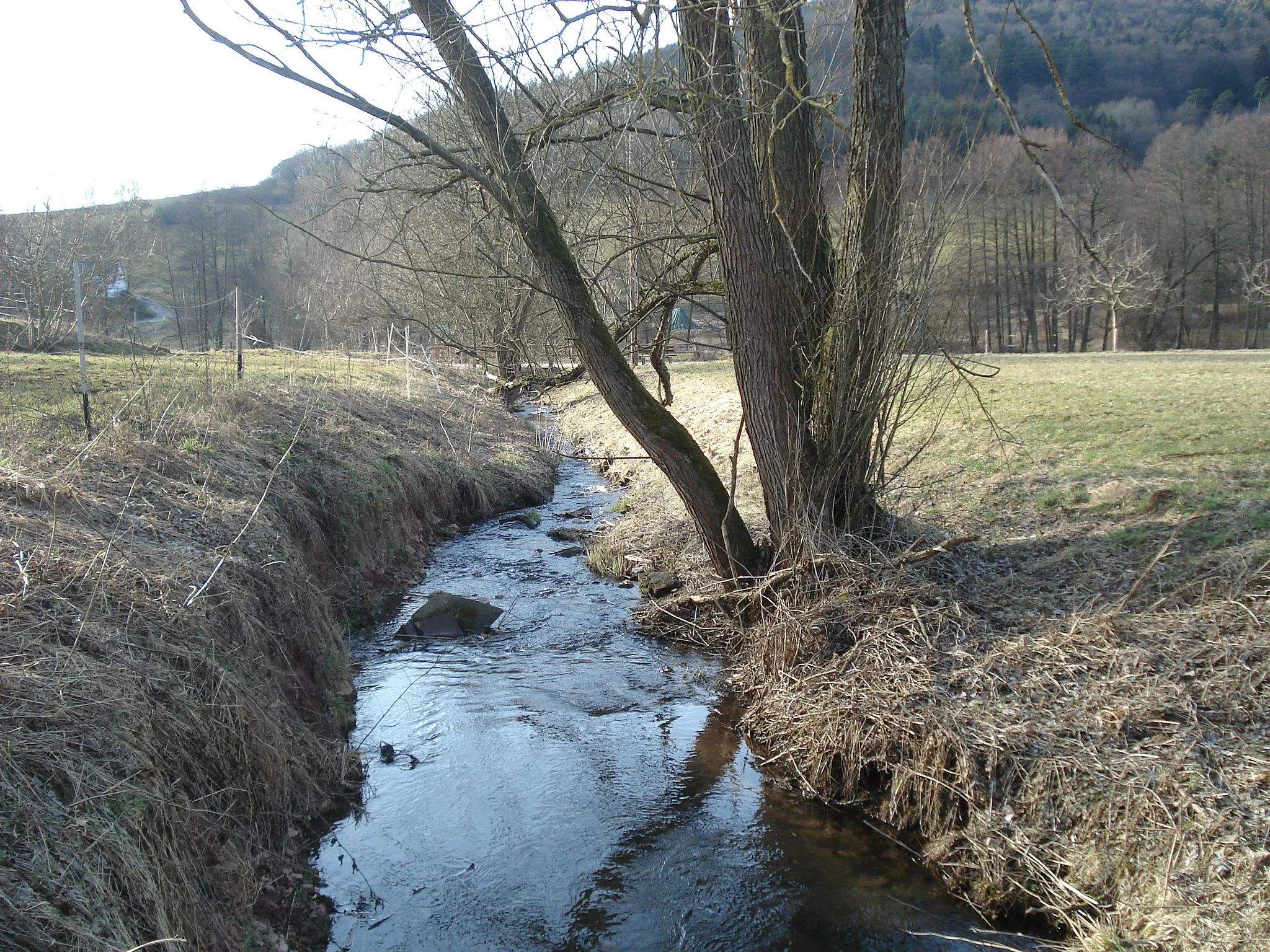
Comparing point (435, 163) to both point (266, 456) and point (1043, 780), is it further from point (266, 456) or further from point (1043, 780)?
point (1043, 780)

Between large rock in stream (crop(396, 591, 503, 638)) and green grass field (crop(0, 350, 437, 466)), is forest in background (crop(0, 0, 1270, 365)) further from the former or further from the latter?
large rock in stream (crop(396, 591, 503, 638))

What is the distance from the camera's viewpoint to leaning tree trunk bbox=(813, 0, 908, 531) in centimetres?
668

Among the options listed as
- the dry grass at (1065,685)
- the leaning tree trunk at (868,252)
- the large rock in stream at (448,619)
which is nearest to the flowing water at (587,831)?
the large rock in stream at (448,619)

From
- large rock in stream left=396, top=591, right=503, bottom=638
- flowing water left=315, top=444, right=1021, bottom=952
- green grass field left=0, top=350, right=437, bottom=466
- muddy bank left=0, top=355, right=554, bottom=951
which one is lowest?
flowing water left=315, top=444, right=1021, bottom=952

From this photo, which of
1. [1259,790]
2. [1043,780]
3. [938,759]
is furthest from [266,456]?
[1259,790]

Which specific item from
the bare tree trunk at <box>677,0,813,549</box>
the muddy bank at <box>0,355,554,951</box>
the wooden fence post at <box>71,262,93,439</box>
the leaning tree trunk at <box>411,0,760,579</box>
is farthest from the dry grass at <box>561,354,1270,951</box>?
the wooden fence post at <box>71,262,93,439</box>

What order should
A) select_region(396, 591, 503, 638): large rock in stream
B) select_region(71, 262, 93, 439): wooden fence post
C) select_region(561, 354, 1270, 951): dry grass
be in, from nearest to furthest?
select_region(561, 354, 1270, 951): dry grass < select_region(71, 262, 93, 439): wooden fence post < select_region(396, 591, 503, 638): large rock in stream

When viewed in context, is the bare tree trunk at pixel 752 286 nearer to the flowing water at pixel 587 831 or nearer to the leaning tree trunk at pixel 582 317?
the leaning tree trunk at pixel 582 317

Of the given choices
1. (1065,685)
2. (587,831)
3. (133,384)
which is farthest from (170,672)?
(133,384)

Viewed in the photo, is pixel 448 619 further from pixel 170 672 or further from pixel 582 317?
pixel 170 672

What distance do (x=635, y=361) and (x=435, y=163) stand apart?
233 inches

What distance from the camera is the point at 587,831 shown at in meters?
5.12

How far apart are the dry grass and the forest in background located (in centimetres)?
197

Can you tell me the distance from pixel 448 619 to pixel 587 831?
364 cm
